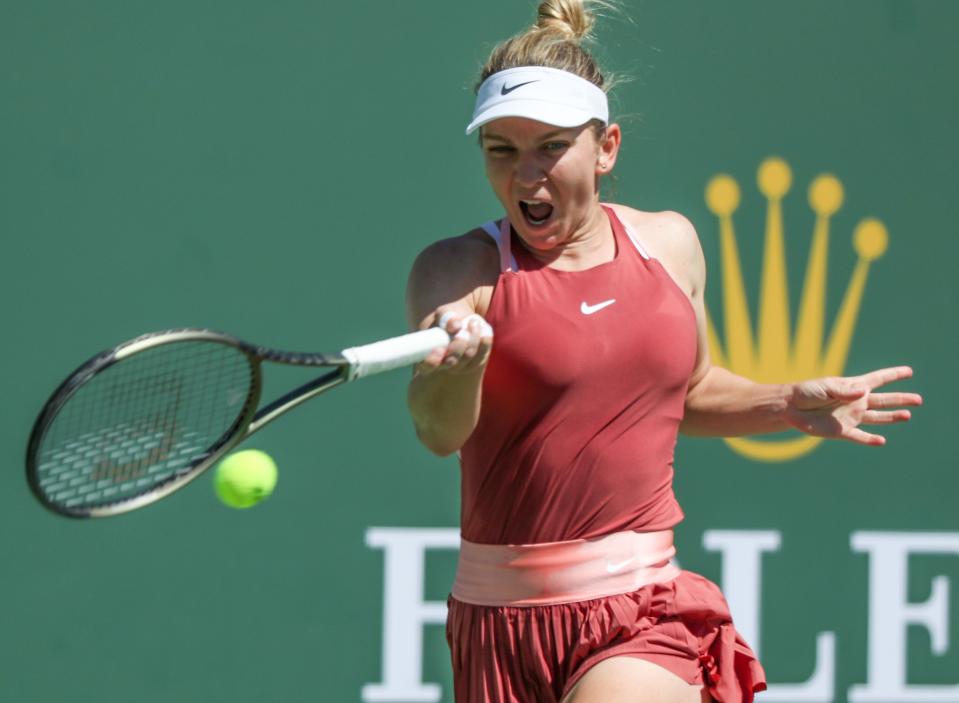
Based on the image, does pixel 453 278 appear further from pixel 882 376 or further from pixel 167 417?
pixel 882 376

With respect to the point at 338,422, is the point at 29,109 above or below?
above

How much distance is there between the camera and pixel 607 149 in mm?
2822

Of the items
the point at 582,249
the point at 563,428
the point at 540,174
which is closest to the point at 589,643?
the point at 563,428

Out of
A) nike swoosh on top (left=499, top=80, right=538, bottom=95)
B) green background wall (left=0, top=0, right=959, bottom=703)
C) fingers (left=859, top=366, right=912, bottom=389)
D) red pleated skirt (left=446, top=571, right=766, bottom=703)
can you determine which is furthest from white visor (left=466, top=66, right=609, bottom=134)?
green background wall (left=0, top=0, right=959, bottom=703)

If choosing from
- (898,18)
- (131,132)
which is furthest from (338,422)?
(898,18)

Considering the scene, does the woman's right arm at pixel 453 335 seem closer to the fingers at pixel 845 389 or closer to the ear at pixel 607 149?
the ear at pixel 607 149

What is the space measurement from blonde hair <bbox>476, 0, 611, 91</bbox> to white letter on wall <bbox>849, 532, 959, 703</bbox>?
177 cm

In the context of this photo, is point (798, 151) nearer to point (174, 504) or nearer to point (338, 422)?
point (338, 422)

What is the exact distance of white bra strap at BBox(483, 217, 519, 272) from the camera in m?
2.67

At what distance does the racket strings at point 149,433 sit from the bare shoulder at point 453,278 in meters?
0.31

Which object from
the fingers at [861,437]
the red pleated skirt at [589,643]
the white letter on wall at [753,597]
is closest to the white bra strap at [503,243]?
the red pleated skirt at [589,643]

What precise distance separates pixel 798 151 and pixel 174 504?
72.9 inches

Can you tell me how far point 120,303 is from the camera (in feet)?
12.7

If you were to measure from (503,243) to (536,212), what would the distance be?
8 centimetres
